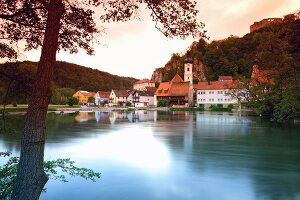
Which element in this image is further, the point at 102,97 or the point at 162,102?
the point at 102,97

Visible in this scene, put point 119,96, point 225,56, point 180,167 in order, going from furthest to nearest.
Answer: point 119,96 → point 225,56 → point 180,167

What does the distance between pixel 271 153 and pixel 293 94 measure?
13.0 meters

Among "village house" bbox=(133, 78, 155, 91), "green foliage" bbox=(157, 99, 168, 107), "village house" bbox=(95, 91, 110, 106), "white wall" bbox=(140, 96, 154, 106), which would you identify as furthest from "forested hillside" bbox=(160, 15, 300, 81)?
"village house" bbox=(95, 91, 110, 106)

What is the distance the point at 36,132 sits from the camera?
17.0 feet

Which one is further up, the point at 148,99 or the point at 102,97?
the point at 102,97

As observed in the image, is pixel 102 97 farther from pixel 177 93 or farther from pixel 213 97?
pixel 213 97

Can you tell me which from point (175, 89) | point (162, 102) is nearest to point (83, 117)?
point (162, 102)

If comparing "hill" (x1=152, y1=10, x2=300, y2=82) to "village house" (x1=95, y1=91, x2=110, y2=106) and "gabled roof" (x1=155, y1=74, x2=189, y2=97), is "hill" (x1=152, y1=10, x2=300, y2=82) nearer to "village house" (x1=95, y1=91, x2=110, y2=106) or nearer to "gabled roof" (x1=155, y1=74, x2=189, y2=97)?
"gabled roof" (x1=155, y1=74, x2=189, y2=97)

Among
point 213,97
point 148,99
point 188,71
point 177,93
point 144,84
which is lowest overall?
point 148,99

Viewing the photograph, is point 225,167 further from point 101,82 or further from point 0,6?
point 101,82

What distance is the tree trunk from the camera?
514 cm

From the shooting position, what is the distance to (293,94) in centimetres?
2827

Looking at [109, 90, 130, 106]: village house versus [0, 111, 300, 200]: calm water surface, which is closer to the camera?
[0, 111, 300, 200]: calm water surface

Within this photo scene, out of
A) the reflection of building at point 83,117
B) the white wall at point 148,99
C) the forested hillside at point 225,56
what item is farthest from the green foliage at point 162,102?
the reflection of building at point 83,117
